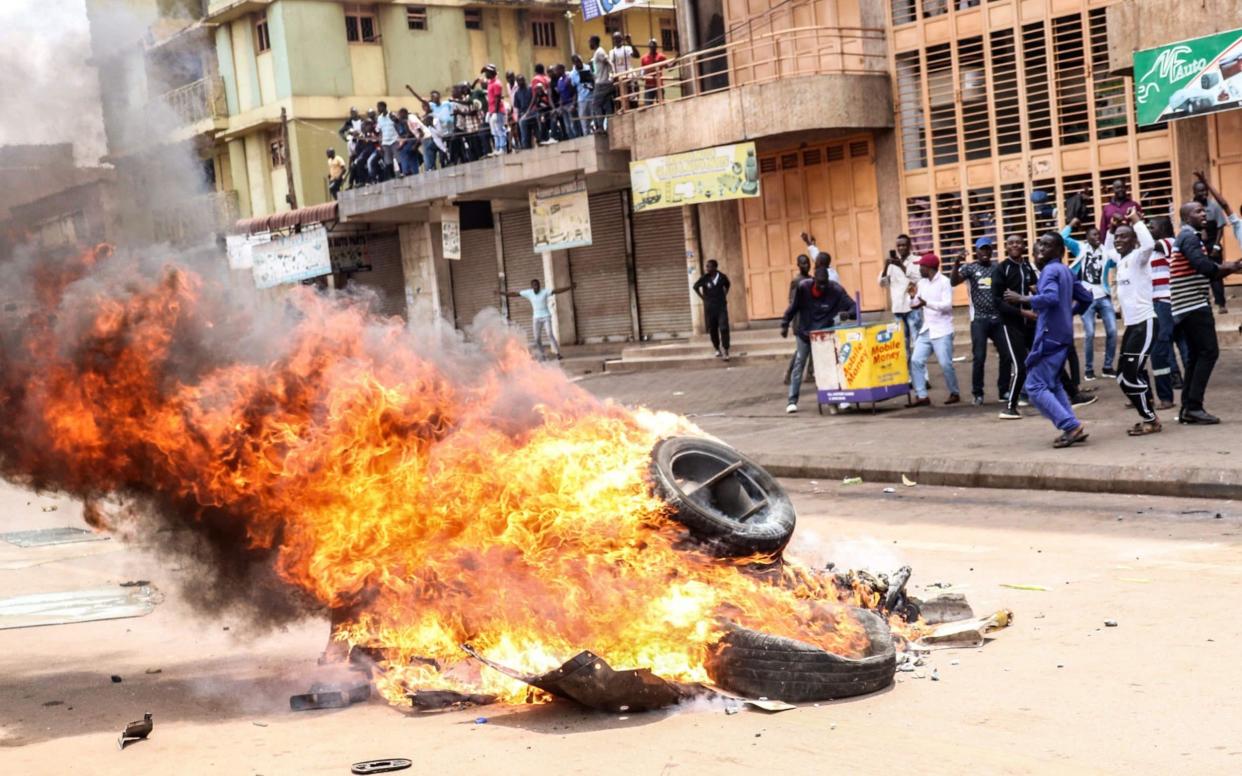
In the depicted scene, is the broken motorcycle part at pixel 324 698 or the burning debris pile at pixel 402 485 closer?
the burning debris pile at pixel 402 485

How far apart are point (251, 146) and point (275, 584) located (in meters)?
31.2

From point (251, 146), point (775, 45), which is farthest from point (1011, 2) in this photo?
point (251, 146)

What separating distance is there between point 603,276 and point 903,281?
15.0 meters

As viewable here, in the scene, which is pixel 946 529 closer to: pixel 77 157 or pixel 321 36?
pixel 77 157

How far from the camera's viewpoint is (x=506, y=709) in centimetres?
609

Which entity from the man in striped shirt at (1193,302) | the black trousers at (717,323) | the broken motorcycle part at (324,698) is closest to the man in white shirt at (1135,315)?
the man in striped shirt at (1193,302)

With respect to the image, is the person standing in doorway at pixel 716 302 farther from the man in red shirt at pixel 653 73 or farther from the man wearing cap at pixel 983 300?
the man wearing cap at pixel 983 300

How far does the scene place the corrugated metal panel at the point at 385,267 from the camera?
37.7 meters

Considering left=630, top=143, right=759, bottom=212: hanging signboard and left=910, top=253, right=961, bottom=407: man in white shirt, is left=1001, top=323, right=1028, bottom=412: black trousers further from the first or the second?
left=630, top=143, right=759, bottom=212: hanging signboard

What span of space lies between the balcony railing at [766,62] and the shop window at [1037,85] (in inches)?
107

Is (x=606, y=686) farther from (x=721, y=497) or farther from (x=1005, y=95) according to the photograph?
(x=1005, y=95)

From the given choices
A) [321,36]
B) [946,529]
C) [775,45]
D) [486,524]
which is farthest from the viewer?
[321,36]

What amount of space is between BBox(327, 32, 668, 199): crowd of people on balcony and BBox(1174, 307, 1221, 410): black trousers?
49.0 feet

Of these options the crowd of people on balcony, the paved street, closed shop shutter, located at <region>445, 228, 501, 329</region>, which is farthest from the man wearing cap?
closed shop shutter, located at <region>445, 228, 501, 329</region>
